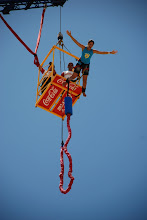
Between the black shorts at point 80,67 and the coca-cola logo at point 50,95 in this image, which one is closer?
the black shorts at point 80,67

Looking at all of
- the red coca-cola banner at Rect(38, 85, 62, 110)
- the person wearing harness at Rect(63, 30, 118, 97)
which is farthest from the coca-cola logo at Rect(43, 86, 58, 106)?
the person wearing harness at Rect(63, 30, 118, 97)

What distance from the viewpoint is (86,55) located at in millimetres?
9797

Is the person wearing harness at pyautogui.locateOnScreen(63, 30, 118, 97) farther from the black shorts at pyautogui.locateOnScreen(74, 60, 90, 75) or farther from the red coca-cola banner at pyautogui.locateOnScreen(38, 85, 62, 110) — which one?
the red coca-cola banner at pyautogui.locateOnScreen(38, 85, 62, 110)

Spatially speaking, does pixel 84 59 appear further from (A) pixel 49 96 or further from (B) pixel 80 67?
(A) pixel 49 96

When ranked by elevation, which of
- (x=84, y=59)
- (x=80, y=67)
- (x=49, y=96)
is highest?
(x=84, y=59)

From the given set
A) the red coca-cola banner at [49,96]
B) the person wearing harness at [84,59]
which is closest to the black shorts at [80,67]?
the person wearing harness at [84,59]

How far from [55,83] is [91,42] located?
5.49 feet

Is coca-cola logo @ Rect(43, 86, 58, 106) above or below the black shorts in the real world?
below

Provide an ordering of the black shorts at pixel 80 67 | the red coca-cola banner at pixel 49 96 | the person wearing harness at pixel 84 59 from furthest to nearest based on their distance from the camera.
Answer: the red coca-cola banner at pixel 49 96 → the black shorts at pixel 80 67 → the person wearing harness at pixel 84 59

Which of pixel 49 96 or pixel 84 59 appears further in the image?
pixel 49 96

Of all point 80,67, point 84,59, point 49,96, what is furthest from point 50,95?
point 84,59

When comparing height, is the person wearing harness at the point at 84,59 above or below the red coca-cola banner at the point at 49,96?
above

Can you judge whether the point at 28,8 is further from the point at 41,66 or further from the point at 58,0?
the point at 41,66

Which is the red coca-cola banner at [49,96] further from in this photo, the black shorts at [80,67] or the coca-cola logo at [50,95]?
the black shorts at [80,67]
